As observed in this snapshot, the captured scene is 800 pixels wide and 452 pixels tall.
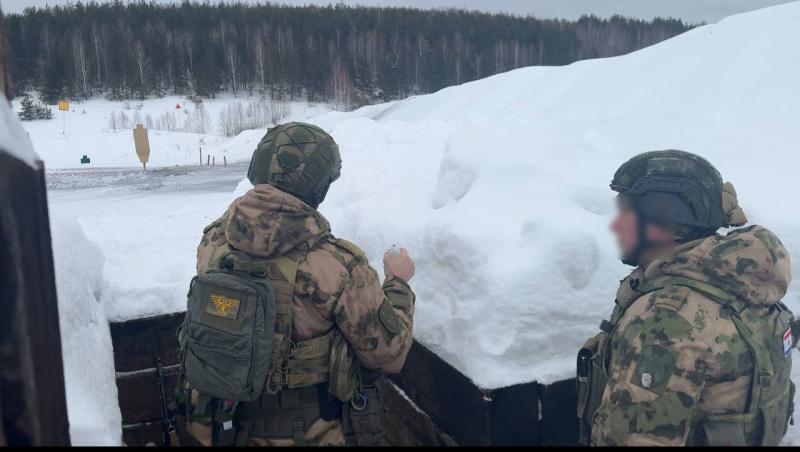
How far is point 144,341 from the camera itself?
12.2ft

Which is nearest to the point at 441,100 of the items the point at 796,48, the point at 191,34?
the point at 796,48

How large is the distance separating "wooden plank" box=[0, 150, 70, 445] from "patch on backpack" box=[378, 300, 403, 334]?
4.07 ft

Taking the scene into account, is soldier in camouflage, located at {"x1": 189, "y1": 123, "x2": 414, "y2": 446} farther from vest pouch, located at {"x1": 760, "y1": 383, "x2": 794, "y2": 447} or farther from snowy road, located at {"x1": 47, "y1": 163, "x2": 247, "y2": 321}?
snowy road, located at {"x1": 47, "y1": 163, "x2": 247, "y2": 321}

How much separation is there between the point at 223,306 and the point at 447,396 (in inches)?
55.4

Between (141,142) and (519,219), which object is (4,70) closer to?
(519,219)

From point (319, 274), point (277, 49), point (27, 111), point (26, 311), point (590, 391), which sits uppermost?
point (277, 49)

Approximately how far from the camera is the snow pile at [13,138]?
0.99 metres

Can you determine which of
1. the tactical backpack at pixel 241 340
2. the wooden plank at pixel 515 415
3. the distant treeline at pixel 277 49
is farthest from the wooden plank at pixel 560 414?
the distant treeline at pixel 277 49

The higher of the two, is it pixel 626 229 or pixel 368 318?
pixel 626 229

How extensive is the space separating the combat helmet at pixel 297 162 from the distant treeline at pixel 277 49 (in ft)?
155

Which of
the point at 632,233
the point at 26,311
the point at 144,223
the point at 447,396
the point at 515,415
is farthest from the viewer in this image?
the point at 144,223

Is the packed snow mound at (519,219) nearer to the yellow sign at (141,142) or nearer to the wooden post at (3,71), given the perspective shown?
the wooden post at (3,71)

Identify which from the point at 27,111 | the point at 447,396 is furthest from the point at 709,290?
the point at 27,111

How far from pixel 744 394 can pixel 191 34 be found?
58.4 m
